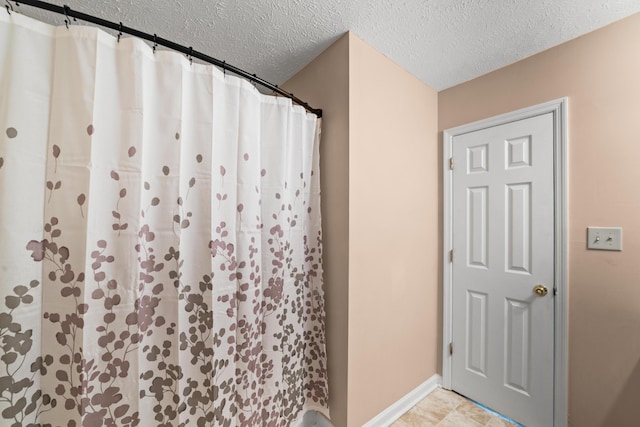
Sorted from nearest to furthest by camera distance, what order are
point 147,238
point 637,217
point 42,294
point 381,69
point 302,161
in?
point 42,294, point 147,238, point 637,217, point 302,161, point 381,69

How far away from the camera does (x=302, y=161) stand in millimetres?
1437

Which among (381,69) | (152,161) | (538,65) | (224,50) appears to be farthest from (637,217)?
(224,50)

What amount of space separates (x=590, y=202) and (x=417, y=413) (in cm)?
170

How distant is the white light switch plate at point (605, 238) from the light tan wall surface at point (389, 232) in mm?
845

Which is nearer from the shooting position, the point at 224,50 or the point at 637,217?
the point at 637,217

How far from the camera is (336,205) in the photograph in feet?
4.72

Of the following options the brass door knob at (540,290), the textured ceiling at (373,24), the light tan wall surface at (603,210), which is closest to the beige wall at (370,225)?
→ the textured ceiling at (373,24)

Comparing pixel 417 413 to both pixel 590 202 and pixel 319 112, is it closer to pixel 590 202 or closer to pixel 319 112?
pixel 590 202

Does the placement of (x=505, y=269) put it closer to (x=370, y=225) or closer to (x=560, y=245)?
(x=560, y=245)

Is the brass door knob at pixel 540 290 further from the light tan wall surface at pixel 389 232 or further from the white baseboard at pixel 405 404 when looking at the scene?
the white baseboard at pixel 405 404

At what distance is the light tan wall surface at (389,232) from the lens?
1393 millimetres

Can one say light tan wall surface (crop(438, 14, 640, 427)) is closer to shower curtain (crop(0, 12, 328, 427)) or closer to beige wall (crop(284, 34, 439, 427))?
beige wall (crop(284, 34, 439, 427))

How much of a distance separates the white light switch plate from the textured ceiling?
111 centimetres

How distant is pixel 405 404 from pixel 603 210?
1692 millimetres
